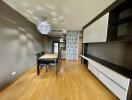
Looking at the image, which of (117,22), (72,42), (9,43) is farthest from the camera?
(72,42)

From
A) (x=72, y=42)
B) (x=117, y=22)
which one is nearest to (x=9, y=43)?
(x=117, y=22)

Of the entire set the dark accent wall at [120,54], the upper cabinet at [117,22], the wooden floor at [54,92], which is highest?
the upper cabinet at [117,22]

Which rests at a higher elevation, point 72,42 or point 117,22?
point 117,22

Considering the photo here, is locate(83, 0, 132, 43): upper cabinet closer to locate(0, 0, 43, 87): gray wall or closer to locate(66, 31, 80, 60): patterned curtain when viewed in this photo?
locate(0, 0, 43, 87): gray wall

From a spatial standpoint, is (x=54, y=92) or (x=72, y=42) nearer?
(x=54, y=92)

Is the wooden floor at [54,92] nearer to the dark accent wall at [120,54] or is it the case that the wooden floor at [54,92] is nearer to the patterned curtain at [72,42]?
→ the dark accent wall at [120,54]

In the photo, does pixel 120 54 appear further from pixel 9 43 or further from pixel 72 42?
pixel 72 42

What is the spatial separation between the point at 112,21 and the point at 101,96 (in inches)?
82.5

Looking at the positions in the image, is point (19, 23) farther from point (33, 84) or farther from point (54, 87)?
point (54, 87)

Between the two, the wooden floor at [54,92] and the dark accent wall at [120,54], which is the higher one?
the dark accent wall at [120,54]

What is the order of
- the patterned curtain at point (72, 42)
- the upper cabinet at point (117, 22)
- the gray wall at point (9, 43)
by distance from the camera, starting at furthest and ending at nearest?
the patterned curtain at point (72, 42), the gray wall at point (9, 43), the upper cabinet at point (117, 22)

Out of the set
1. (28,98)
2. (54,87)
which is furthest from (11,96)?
(54,87)

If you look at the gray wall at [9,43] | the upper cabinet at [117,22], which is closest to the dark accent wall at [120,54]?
the upper cabinet at [117,22]

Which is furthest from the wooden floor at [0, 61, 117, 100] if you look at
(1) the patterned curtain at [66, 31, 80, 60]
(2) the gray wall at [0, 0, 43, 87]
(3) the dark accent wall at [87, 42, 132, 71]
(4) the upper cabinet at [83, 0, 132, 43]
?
(1) the patterned curtain at [66, 31, 80, 60]
